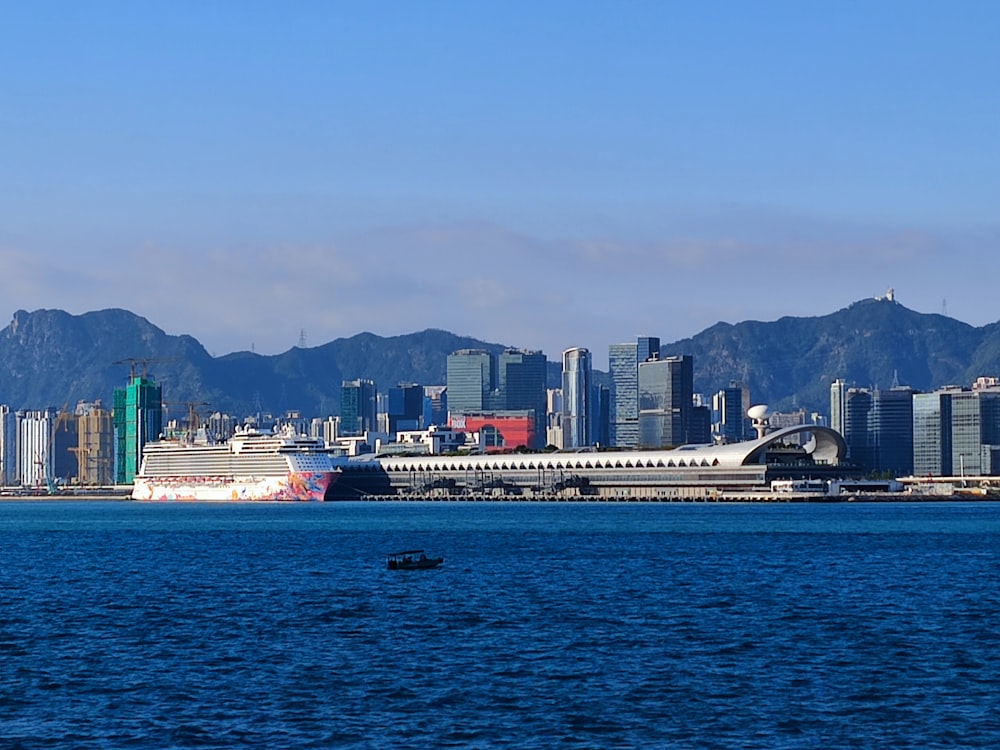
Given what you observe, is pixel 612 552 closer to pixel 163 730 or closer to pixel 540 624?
pixel 540 624

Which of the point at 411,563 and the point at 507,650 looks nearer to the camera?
the point at 507,650

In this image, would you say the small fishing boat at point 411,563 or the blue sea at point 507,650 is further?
the small fishing boat at point 411,563

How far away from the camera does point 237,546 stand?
9931 centimetres

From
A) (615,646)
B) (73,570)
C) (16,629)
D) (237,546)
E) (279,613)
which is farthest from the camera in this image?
(237,546)

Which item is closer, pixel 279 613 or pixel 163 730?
pixel 163 730

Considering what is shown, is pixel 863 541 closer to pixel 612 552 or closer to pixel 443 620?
pixel 612 552

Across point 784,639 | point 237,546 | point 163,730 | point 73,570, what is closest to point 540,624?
point 784,639

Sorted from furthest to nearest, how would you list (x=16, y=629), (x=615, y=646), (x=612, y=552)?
(x=612, y=552), (x=16, y=629), (x=615, y=646)

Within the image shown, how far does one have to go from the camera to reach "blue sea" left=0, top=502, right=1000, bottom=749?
34.4 metres

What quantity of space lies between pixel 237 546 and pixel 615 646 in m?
56.2

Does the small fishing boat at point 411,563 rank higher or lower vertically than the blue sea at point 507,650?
higher

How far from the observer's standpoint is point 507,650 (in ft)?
148

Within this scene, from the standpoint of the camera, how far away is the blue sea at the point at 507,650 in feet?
113

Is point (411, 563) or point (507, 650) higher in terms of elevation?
point (411, 563)
